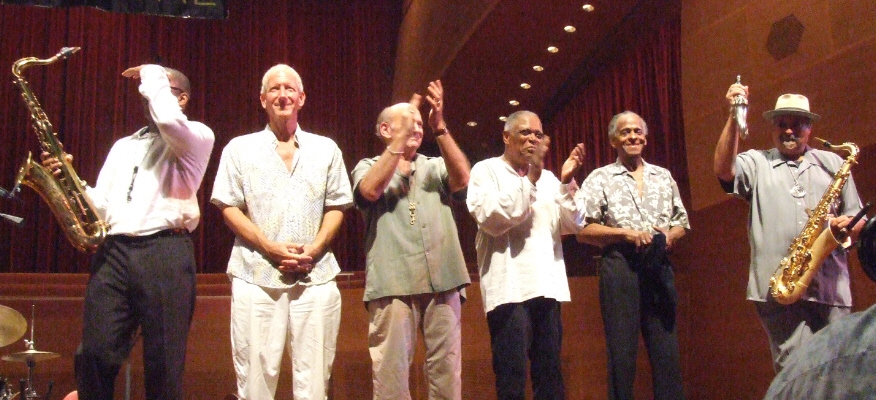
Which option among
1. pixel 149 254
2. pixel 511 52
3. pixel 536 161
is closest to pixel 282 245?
pixel 149 254

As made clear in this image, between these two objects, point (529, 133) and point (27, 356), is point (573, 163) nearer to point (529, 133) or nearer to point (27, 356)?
point (529, 133)

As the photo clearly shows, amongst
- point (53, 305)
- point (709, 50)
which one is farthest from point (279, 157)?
point (709, 50)

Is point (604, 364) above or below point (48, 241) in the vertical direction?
below

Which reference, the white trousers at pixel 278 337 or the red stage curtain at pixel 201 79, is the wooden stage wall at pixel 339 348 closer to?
the white trousers at pixel 278 337

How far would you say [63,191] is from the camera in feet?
10.8

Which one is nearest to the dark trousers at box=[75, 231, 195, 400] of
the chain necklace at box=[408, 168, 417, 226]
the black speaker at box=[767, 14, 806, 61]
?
the chain necklace at box=[408, 168, 417, 226]

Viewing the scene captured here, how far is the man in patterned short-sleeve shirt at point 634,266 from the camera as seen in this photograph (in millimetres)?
3568

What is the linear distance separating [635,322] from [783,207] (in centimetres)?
78

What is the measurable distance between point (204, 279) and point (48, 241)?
5.66 ft

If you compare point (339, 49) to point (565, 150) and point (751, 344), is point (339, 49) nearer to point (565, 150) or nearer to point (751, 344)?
point (565, 150)

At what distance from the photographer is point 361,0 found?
390 inches

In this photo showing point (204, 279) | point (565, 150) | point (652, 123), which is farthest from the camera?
point (565, 150)

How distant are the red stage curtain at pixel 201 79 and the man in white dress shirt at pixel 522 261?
228 inches

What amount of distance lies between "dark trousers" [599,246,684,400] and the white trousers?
125 centimetres
